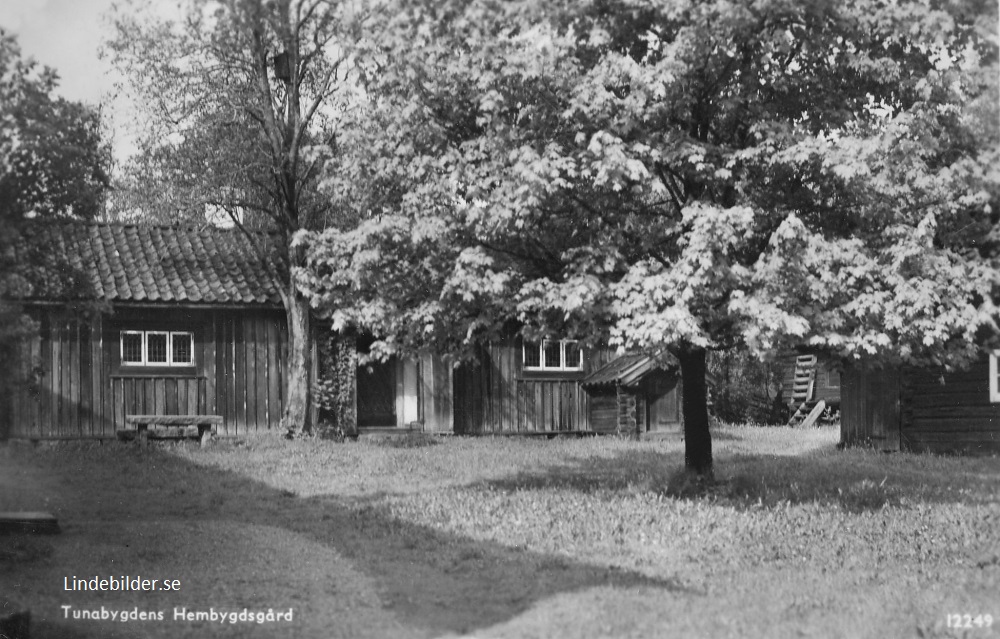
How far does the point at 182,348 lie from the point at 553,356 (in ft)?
28.6

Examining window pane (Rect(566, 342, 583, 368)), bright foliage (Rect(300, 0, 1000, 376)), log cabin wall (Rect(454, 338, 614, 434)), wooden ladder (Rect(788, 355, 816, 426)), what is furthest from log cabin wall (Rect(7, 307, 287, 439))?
wooden ladder (Rect(788, 355, 816, 426))

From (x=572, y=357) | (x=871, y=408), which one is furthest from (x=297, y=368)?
(x=871, y=408)

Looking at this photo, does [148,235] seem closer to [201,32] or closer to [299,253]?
[299,253]

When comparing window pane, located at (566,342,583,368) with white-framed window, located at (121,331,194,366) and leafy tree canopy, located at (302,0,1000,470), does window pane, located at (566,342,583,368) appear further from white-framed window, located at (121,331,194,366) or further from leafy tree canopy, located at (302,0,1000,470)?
leafy tree canopy, located at (302,0,1000,470)

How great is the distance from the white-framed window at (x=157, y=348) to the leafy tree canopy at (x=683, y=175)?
9340 millimetres

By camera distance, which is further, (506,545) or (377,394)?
(377,394)

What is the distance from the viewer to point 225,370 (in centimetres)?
2291

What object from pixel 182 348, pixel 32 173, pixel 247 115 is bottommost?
pixel 182 348

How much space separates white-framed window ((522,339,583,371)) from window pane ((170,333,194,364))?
25.3ft

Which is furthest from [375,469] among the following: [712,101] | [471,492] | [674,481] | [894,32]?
[894,32]

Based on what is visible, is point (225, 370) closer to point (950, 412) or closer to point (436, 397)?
point (436, 397)

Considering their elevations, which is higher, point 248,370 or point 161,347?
point 161,347

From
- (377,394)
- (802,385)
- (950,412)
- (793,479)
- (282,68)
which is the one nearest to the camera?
(793,479)

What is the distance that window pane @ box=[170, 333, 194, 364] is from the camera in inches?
893
